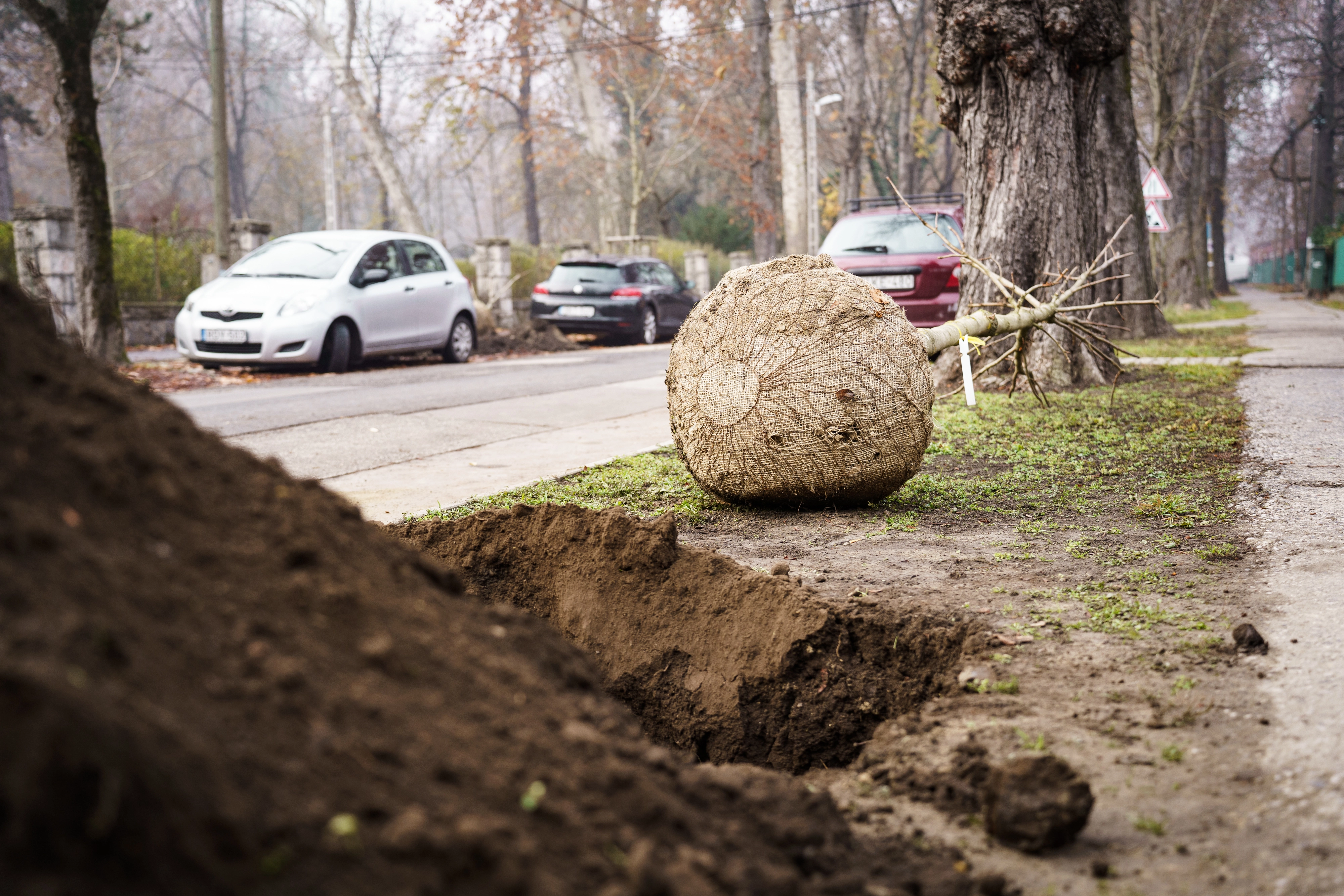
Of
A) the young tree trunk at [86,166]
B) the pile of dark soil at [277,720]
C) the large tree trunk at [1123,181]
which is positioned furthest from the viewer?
the large tree trunk at [1123,181]

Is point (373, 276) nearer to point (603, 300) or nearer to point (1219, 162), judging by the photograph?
point (603, 300)

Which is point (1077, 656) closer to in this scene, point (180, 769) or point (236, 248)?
point (180, 769)

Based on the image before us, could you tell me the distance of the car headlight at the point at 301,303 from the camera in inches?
506

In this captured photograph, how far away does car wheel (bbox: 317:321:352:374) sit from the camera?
13375 mm

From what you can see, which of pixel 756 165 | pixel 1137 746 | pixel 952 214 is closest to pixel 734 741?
pixel 1137 746

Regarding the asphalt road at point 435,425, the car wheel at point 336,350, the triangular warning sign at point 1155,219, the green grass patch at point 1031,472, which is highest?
the triangular warning sign at point 1155,219

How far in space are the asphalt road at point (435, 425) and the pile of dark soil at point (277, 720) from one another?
79.8 inches

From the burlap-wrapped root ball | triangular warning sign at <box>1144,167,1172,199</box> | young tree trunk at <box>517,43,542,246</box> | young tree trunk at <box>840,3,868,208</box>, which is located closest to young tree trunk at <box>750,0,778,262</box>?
young tree trunk at <box>840,3,868,208</box>

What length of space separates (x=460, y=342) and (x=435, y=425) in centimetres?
763

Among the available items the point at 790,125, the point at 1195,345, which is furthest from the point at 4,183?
the point at 1195,345

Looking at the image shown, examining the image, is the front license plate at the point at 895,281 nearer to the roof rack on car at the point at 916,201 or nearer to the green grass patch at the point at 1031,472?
the roof rack on car at the point at 916,201

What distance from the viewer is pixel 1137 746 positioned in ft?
7.55

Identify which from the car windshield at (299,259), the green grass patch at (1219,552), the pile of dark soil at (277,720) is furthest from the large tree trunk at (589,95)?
the pile of dark soil at (277,720)

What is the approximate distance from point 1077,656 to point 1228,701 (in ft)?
1.36
